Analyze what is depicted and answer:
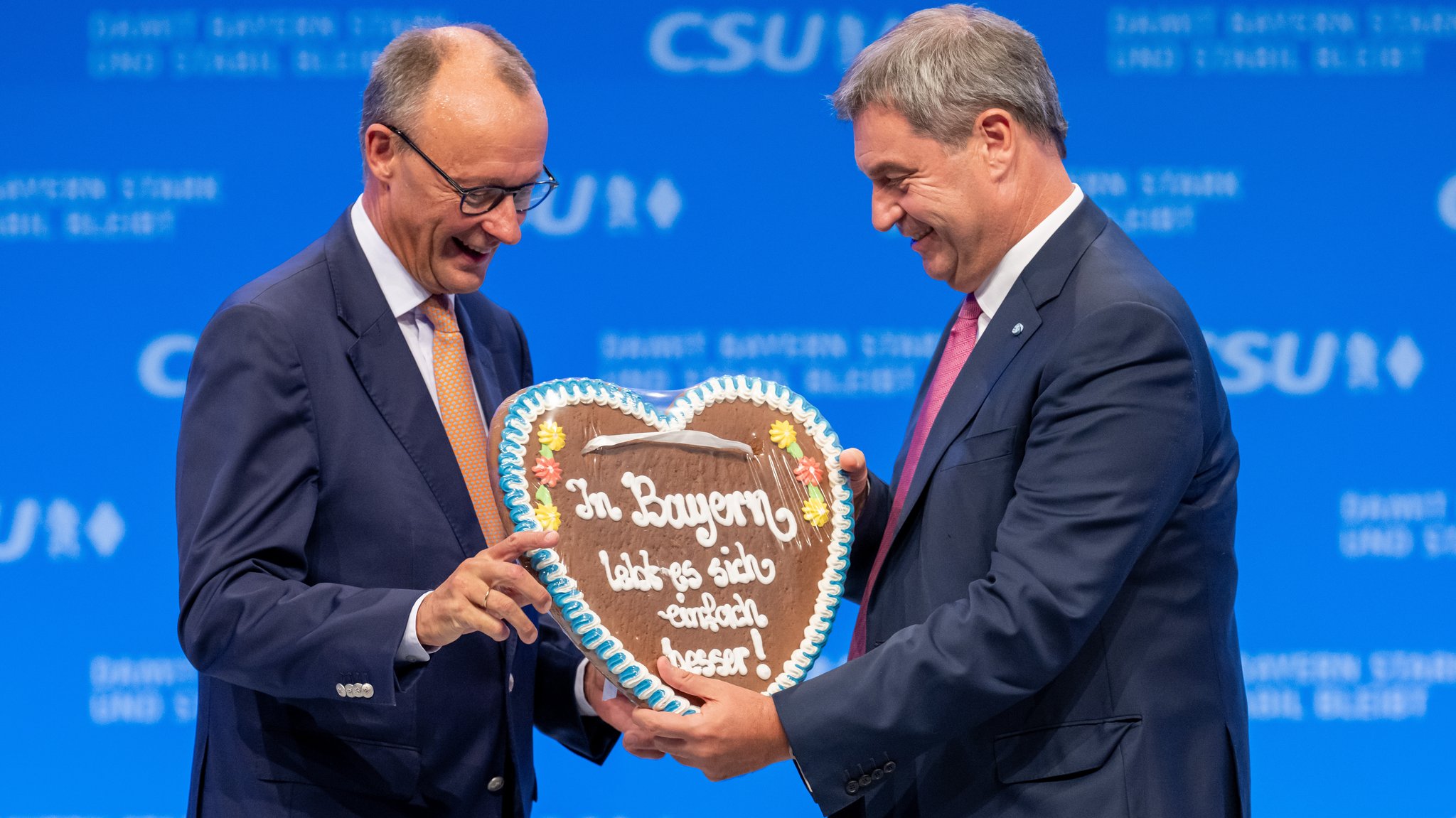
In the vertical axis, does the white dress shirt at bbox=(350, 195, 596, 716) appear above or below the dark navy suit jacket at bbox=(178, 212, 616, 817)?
above

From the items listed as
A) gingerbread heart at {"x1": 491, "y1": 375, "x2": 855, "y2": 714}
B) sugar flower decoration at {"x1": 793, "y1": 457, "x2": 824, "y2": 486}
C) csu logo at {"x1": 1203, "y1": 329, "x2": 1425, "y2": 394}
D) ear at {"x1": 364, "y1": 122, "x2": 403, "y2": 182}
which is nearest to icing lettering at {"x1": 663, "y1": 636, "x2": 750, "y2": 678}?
gingerbread heart at {"x1": 491, "y1": 375, "x2": 855, "y2": 714}

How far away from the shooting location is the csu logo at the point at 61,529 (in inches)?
147

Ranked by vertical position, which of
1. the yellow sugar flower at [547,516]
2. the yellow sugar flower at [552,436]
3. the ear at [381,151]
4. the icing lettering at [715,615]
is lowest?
the icing lettering at [715,615]

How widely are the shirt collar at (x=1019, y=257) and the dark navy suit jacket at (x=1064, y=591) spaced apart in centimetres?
3

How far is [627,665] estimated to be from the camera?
190 centimetres

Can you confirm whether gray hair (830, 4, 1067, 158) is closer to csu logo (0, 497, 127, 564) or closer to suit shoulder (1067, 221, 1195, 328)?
suit shoulder (1067, 221, 1195, 328)

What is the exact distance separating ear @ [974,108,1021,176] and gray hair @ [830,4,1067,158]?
0.04ft

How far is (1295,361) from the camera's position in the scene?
3.80 m

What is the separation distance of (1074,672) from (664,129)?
7.34ft

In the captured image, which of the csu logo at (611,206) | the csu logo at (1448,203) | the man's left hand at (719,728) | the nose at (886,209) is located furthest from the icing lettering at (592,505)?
the csu logo at (1448,203)

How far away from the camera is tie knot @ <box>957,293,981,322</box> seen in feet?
7.00

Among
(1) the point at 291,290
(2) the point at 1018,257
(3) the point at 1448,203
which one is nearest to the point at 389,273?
(1) the point at 291,290

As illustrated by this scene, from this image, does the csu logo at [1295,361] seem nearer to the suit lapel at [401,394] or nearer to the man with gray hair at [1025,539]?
the man with gray hair at [1025,539]

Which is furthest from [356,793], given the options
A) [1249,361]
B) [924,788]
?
[1249,361]
